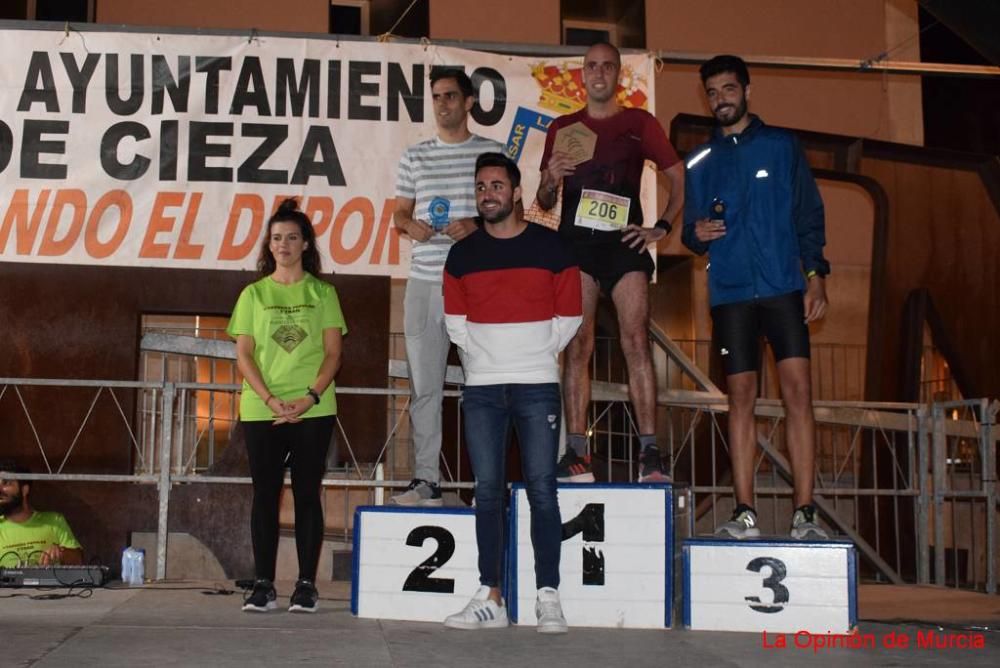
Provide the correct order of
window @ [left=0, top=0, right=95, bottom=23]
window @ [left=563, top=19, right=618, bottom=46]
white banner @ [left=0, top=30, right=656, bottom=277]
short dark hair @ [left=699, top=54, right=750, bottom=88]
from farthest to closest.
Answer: window @ [left=563, top=19, right=618, bottom=46]
window @ [left=0, top=0, right=95, bottom=23]
white banner @ [left=0, top=30, right=656, bottom=277]
short dark hair @ [left=699, top=54, right=750, bottom=88]

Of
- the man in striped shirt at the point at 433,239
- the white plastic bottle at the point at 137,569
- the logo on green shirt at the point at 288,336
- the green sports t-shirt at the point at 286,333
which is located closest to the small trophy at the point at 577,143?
the man in striped shirt at the point at 433,239

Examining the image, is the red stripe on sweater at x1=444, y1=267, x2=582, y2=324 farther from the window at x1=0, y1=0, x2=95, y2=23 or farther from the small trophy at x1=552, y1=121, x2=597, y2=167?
the window at x1=0, y1=0, x2=95, y2=23

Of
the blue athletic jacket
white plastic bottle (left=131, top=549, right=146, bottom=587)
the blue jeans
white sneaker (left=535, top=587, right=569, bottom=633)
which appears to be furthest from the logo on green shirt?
white plastic bottle (left=131, top=549, right=146, bottom=587)

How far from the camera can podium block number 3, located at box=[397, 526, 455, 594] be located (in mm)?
4785

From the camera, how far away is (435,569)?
480 cm

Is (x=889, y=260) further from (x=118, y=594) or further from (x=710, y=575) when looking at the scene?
(x=118, y=594)

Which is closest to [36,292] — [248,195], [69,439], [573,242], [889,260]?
[69,439]

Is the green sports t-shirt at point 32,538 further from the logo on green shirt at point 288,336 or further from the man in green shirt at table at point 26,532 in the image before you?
the logo on green shirt at point 288,336

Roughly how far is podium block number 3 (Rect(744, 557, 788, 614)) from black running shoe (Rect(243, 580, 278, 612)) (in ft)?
6.50

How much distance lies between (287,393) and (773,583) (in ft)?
7.05

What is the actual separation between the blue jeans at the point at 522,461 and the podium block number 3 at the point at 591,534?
26cm

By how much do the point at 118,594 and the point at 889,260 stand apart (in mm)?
5830

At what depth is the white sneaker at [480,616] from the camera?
4387 millimetres

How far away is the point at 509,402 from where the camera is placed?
443 cm
